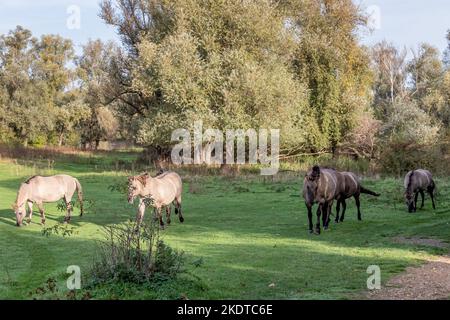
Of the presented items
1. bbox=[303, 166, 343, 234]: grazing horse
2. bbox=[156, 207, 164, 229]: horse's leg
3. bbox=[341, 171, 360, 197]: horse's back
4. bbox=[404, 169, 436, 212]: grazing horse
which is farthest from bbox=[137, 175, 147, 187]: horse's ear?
bbox=[404, 169, 436, 212]: grazing horse

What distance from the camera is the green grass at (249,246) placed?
9727mm

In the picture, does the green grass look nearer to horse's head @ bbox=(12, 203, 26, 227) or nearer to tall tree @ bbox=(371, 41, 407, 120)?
horse's head @ bbox=(12, 203, 26, 227)

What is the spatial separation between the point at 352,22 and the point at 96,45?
54.8m

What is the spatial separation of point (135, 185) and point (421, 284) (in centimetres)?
916

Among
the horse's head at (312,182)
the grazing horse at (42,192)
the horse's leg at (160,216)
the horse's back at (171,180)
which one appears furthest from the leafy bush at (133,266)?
the grazing horse at (42,192)

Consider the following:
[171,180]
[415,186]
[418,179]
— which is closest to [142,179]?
[171,180]

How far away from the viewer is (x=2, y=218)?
63.3 feet

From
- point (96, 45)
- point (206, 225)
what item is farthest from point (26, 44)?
point (206, 225)

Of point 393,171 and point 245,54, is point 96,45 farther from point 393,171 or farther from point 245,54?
point 393,171

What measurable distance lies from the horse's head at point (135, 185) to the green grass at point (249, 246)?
1.49 metres

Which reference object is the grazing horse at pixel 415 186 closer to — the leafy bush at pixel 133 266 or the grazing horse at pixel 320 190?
the grazing horse at pixel 320 190

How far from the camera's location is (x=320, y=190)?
16.9 meters

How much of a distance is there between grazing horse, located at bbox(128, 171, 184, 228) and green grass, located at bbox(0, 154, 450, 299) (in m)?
0.93

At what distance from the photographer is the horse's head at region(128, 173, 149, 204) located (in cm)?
1619
